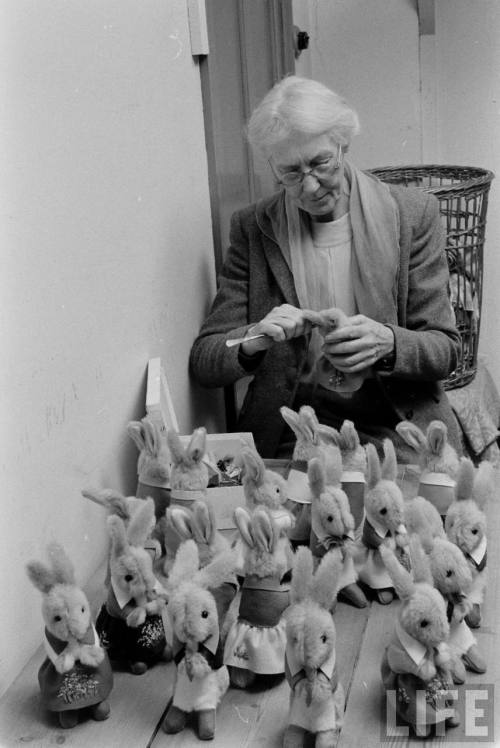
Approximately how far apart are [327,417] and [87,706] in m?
0.83

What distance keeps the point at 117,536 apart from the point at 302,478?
0.32m

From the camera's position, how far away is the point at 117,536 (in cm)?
102

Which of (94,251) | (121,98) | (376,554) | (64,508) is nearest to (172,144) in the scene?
(121,98)

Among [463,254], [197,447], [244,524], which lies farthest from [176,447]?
[463,254]

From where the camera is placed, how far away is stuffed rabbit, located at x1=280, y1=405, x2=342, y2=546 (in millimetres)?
1249

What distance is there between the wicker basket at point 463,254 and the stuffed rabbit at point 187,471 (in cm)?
106

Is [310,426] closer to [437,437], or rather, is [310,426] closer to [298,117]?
[437,437]

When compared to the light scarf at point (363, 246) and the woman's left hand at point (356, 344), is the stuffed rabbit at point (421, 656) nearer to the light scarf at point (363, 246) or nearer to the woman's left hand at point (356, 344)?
the woman's left hand at point (356, 344)

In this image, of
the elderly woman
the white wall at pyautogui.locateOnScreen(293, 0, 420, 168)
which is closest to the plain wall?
the white wall at pyautogui.locateOnScreen(293, 0, 420, 168)

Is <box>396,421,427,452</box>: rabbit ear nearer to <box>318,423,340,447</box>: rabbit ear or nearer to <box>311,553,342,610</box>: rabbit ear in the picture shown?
<box>318,423,340,447</box>: rabbit ear

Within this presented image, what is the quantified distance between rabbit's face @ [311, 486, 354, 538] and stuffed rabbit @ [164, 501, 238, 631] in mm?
123

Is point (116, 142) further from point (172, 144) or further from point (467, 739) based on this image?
point (467, 739)

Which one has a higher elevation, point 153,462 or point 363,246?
point 363,246

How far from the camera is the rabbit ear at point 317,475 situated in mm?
1086
